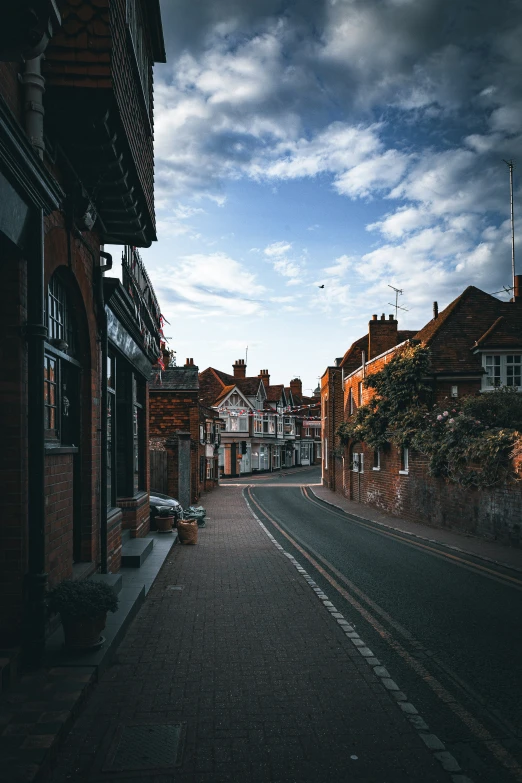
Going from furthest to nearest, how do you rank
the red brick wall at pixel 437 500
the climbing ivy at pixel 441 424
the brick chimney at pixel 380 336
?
1. the brick chimney at pixel 380 336
2. the climbing ivy at pixel 441 424
3. the red brick wall at pixel 437 500

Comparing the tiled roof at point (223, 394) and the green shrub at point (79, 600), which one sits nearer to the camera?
the green shrub at point (79, 600)

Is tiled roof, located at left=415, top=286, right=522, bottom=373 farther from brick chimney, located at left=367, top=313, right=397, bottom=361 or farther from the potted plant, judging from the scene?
the potted plant

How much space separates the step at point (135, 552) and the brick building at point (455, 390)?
26.7 ft

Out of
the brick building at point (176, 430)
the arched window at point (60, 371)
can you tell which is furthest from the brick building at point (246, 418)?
the arched window at point (60, 371)

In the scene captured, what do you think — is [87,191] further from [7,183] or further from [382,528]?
[382,528]

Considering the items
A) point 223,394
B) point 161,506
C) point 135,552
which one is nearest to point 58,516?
point 135,552

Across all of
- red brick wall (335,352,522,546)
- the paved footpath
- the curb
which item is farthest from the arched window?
red brick wall (335,352,522,546)

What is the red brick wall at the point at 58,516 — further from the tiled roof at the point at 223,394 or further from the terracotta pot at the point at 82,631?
the tiled roof at the point at 223,394

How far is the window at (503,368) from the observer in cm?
2134

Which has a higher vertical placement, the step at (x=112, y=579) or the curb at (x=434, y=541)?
the step at (x=112, y=579)

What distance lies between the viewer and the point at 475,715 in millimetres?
4797

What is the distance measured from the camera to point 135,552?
10.5 metres

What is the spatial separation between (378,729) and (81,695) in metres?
2.32

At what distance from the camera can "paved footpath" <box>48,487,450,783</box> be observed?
398cm
